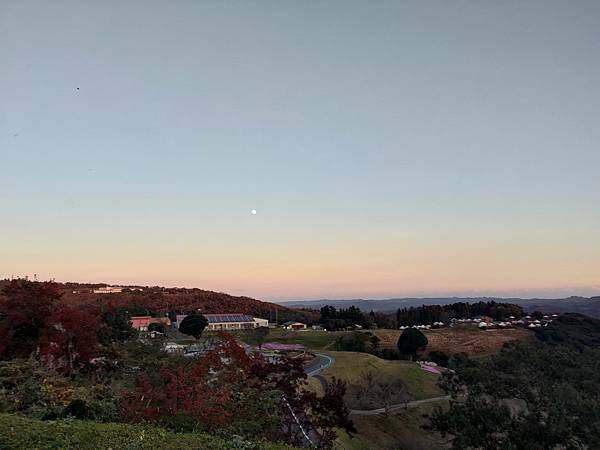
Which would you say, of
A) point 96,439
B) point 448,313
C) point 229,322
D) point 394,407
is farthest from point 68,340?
point 448,313

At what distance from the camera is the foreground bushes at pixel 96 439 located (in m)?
9.98

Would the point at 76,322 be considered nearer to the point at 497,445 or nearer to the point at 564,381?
the point at 497,445

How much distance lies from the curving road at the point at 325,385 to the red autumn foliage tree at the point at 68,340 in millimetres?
17208

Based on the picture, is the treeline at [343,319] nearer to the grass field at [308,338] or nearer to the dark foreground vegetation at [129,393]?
the grass field at [308,338]

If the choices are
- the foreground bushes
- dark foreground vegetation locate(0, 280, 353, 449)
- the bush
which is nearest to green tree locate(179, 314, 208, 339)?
the bush

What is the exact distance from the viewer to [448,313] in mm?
131250

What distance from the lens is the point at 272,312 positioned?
126625mm

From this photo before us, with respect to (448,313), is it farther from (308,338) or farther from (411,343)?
(411,343)

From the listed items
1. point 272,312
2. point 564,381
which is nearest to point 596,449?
point 564,381

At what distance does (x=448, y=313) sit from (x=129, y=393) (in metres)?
127

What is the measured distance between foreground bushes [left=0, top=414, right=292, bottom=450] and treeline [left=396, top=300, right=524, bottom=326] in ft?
358

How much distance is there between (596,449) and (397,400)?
20234 millimetres

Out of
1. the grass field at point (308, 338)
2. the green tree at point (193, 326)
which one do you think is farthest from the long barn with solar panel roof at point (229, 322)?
the green tree at point (193, 326)

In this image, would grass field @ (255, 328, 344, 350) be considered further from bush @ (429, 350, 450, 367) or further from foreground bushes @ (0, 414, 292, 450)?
foreground bushes @ (0, 414, 292, 450)
